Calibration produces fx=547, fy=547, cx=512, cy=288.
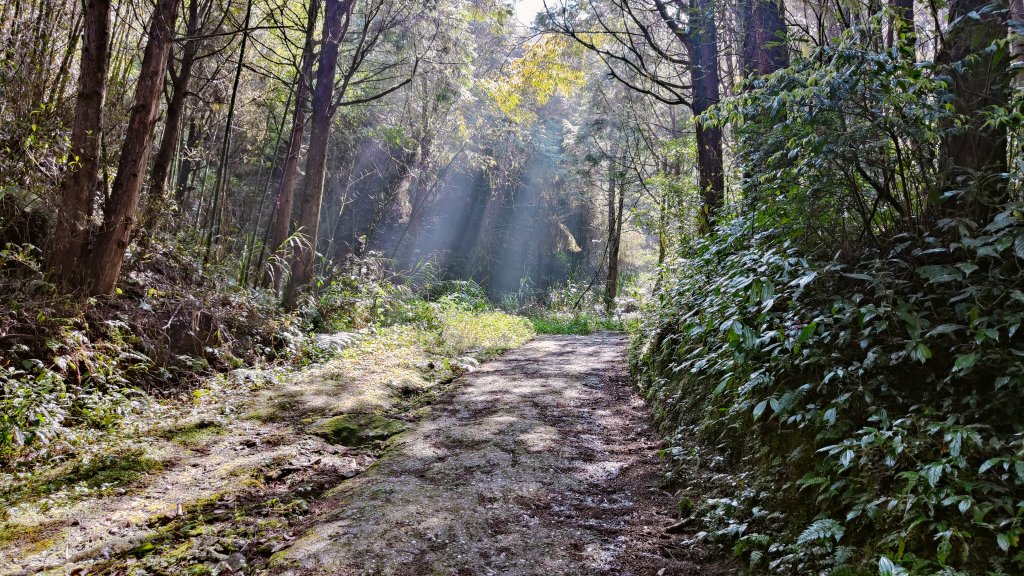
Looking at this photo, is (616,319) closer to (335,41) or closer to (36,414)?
(335,41)

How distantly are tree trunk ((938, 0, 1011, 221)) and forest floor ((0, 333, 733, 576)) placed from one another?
2424mm

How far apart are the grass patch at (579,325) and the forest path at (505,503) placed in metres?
9.67

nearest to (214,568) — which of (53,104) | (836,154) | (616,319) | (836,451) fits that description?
(836,451)

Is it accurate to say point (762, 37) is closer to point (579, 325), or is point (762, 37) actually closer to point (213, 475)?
point (213, 475)

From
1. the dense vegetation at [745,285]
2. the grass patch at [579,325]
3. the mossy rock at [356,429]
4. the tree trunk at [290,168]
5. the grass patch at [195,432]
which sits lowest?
the mossy rock at [356,429]

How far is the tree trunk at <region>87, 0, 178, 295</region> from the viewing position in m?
5.09

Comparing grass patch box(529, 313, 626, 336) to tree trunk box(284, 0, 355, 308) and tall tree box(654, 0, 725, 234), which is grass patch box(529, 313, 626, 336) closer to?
tree trunk box(284, 0, 355, 308)

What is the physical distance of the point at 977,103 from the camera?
3.13 m

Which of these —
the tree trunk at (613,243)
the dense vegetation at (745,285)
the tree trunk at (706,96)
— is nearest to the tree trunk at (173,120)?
the dense vegetation at (745,285)

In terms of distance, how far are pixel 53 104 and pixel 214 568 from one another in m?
5.09

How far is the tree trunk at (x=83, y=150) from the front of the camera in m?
4.76

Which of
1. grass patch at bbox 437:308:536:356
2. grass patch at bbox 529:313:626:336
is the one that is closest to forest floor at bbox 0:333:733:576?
grass patch at bbox 437:308:536:356

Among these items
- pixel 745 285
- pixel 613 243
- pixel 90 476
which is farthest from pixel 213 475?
pixel 613 243

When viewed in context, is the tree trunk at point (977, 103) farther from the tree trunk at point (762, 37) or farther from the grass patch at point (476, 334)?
the grass patch at point (476, 334)
